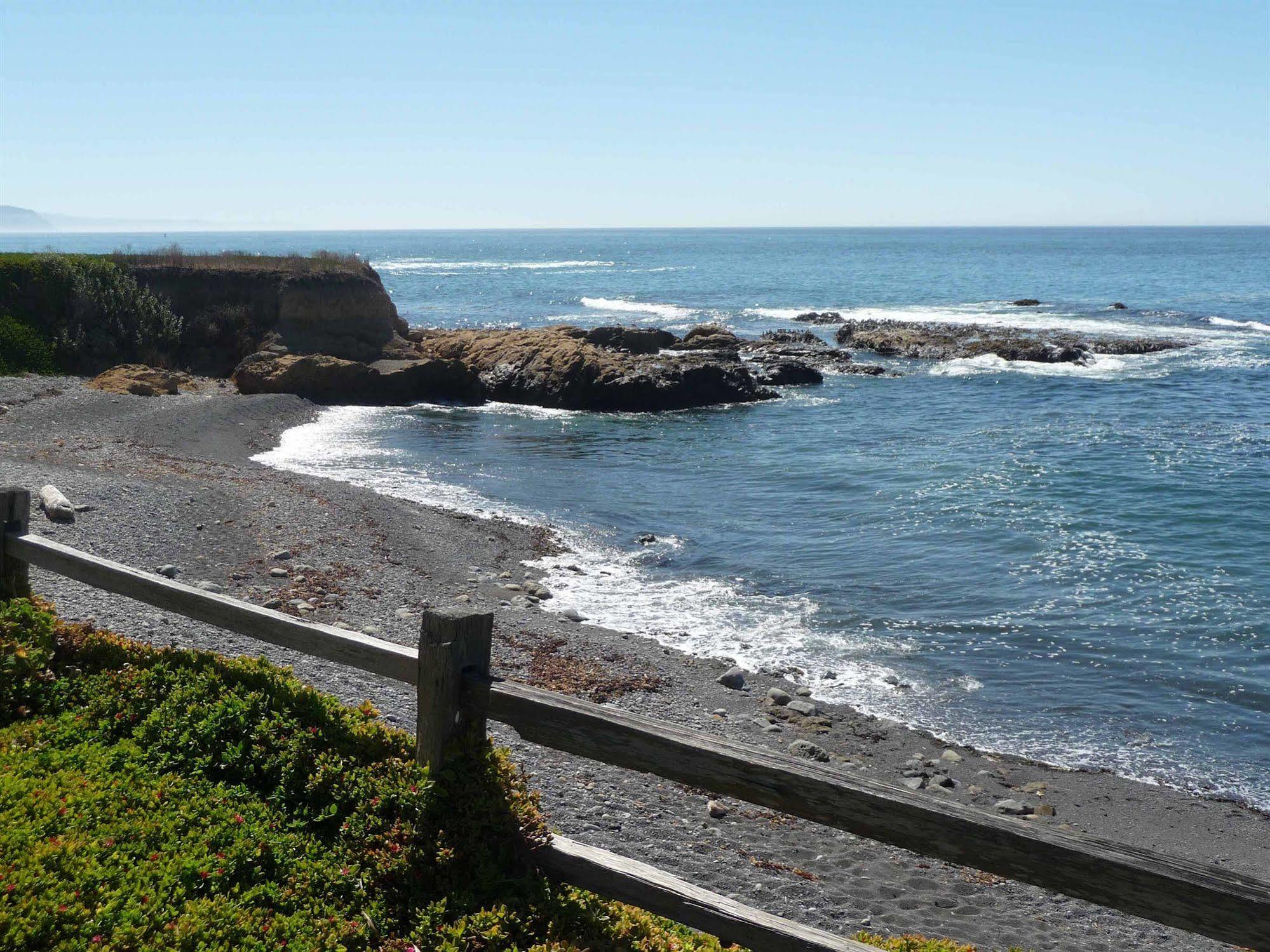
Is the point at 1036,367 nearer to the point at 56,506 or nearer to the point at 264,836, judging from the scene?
the point at 56,506

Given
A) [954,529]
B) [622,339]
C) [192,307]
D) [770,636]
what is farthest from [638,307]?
[770,636]

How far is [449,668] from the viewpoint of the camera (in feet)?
15.9

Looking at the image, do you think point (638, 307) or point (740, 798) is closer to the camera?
point (740, 798)

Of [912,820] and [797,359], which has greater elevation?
[912,820]

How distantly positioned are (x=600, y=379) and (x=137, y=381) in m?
Result: 15.3

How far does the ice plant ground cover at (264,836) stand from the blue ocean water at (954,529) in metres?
8.06

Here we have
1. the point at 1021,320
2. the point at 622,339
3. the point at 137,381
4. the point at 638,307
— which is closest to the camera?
the point at 137,381

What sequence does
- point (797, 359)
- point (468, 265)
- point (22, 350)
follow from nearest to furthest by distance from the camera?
point (22, 350), point (797, 359), point (468, 265)

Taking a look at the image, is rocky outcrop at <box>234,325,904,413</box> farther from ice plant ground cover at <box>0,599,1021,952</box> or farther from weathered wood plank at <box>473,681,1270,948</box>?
weathered wood plank at <box>473,681,1270,948</box>

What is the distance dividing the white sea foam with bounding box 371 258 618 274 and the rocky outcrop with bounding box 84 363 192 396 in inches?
3865

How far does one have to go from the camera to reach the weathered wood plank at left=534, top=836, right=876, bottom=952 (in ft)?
13.2

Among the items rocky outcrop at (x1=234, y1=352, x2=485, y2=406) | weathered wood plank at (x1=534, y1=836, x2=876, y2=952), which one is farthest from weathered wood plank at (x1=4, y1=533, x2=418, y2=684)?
rocky outcrop at (x1=234, y1=352, x2=485, y2=406)

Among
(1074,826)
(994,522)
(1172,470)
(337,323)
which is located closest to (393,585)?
(1074,826)

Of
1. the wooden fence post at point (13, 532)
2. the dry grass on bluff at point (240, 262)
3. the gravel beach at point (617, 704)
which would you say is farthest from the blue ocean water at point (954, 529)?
the dry grass on bluff at point (240, 262)
